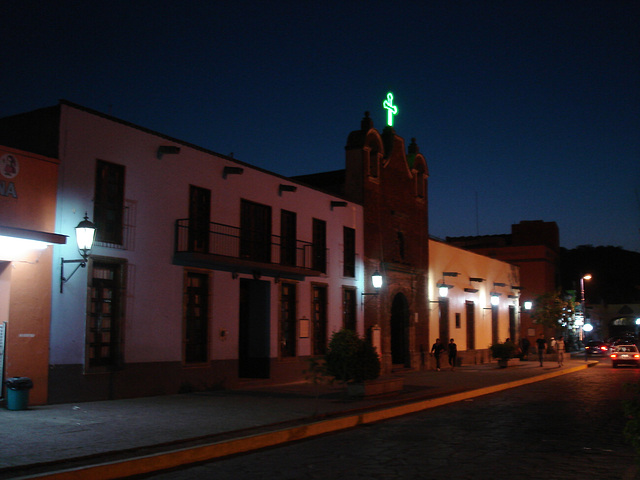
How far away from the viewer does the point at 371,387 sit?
17062 mm

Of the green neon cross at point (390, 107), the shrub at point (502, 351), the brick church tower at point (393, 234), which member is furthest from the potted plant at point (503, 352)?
the green neon cross at point (390, 107)

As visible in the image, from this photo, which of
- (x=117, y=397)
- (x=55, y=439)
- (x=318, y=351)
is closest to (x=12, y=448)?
(x=55, y=439)

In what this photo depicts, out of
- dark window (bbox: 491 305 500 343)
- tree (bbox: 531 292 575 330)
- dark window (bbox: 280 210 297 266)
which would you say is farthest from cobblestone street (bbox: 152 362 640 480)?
tree (bbox: 531 292 575 330)

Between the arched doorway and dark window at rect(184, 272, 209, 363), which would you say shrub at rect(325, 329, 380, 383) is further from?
the arched doorway

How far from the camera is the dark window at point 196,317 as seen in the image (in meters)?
18.7

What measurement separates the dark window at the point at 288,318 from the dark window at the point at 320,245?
1636 millimetres

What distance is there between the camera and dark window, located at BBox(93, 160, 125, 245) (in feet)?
53.3

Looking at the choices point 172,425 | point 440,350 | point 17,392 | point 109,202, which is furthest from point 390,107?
point 172,425

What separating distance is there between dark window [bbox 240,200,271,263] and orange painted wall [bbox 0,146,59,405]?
700cm

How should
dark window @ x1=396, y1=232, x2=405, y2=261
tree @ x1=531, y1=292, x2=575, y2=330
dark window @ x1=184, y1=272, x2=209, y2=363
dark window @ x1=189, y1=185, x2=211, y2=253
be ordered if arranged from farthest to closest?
tree @ x1=531, y1=292, x2=575, y2=330 → dark window @ x1=396, y1=232, x2=405, y2=261 → dark window @ x1=189, y1=185, x2=211, y2=253 → dark window @ x1=184, y1=272, x2=209, y2=363

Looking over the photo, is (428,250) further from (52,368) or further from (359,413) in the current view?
(52,368)

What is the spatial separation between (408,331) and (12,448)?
22398 mm

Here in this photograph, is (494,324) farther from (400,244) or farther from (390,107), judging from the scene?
(390,107)

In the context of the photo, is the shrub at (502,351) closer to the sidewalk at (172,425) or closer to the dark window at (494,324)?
the dark window at (494,324)
